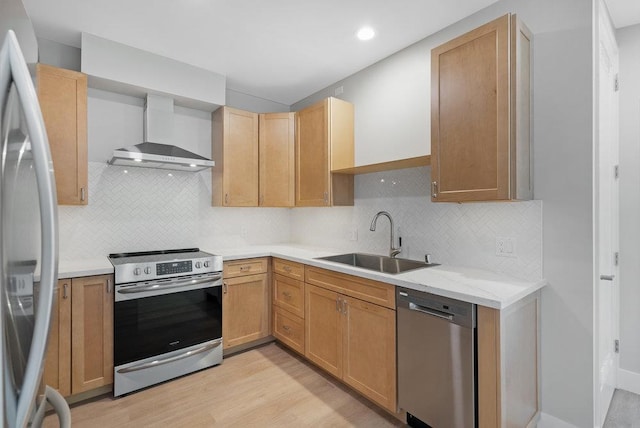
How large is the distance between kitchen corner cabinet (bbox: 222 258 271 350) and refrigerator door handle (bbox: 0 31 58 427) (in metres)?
2.27

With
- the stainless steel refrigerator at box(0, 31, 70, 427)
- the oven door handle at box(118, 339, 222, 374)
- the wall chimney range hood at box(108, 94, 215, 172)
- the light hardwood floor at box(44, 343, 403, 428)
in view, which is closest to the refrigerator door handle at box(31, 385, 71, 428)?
the stainless steel refrigerator at box(0, 31, 70, 427)

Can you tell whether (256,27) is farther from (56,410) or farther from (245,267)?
(56,410)

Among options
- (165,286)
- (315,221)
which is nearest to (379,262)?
(315,221)

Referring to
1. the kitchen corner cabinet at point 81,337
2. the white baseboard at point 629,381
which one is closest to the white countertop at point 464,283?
the white baseboard at point 629,381

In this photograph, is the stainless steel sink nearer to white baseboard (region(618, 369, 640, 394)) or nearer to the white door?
the white door

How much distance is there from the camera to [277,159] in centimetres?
348

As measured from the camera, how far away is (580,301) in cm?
177

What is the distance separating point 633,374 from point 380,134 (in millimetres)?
2582

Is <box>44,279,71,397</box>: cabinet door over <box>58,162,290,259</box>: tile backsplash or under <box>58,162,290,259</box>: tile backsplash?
under

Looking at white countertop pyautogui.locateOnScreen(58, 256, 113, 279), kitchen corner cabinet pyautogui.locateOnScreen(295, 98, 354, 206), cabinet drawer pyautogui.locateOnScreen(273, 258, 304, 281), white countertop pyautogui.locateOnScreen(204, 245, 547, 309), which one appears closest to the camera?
white countertop pyautogui.locateOnScreen(204, 245, 547, 309)

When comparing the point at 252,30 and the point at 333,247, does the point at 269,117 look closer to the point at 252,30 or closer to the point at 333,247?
the point at 252,30

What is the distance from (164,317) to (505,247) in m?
→ 2.55

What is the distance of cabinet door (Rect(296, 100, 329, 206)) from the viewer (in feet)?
10.1

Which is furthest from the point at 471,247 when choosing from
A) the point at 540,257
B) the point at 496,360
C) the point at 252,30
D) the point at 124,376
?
the point at 124,376
